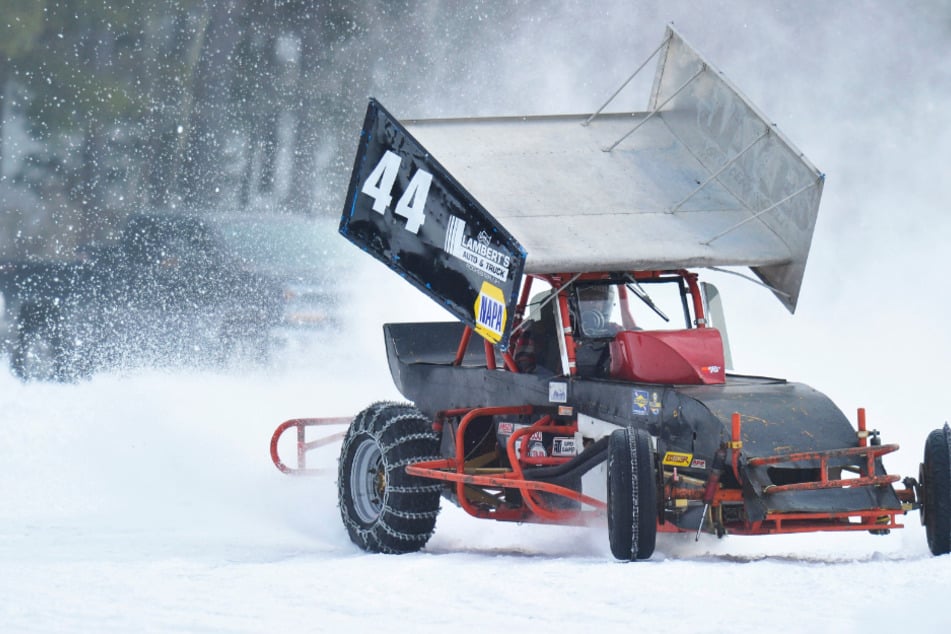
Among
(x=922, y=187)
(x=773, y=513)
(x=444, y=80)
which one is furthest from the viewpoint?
(x=444, y=80)

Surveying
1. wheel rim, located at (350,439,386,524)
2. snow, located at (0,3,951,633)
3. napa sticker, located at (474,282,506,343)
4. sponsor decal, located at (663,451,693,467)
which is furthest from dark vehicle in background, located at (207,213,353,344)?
sponsor decal, located at (663,451,693,467)

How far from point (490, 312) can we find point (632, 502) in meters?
1.93

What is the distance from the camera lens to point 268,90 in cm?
2931

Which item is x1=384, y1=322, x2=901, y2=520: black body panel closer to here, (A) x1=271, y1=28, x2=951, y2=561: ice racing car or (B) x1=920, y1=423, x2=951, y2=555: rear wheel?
(A) x1=271, y1=28, x2=951, y2=561: ice racing car

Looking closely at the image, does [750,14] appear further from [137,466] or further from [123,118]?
[137,466]

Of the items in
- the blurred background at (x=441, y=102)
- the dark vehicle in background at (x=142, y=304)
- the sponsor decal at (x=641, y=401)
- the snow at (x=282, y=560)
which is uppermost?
the blurred background at (x=441, y=102)

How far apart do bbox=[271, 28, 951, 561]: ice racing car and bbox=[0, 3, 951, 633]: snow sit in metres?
0.36

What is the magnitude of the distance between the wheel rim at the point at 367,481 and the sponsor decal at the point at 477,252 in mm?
1477

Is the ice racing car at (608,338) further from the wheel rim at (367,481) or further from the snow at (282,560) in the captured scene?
the snow at (282,560)

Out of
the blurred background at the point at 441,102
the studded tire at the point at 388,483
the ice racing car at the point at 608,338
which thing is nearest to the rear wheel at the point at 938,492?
the ice racing car at the point at 608,338

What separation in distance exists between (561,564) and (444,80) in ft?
72.5

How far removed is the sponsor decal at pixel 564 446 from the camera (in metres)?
8.87

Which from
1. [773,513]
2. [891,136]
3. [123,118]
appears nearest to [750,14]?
[891,136]

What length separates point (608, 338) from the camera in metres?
9.23
